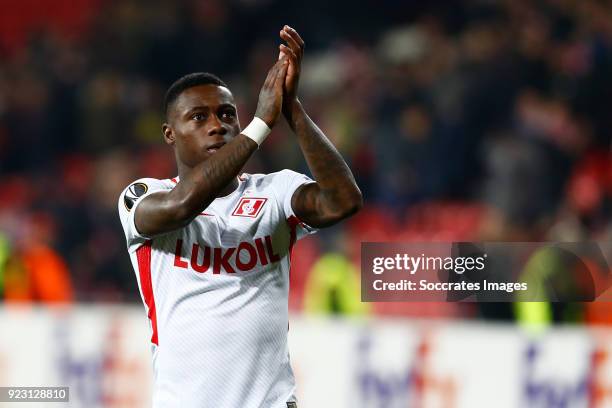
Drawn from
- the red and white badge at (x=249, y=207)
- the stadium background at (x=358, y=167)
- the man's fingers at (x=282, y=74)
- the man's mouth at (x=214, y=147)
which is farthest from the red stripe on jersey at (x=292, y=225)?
the stadium background at (x=358, y=167)

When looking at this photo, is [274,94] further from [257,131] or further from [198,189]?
[198,189]

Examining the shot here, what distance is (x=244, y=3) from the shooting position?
35.1ft

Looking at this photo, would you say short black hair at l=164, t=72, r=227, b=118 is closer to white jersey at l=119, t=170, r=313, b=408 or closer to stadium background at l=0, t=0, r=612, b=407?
white jersey at l=119, t=170, r=313, b=408

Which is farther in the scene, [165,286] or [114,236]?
[114,236]

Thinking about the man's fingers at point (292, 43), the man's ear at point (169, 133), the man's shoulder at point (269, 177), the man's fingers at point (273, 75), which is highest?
the man's fingers at point (292, 43)

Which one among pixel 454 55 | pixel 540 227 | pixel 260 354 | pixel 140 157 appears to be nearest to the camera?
pixel 260 354

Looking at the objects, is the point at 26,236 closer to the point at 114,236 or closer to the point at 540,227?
the point at 114,236

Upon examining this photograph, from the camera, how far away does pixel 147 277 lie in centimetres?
332

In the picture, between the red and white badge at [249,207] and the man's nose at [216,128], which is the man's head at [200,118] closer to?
the man's nose at [216,128]

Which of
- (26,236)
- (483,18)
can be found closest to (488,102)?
(483,18)

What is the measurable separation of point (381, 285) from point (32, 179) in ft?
21.3

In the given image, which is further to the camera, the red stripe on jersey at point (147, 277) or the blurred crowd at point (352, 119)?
the blurred crowd at point (352, 119)

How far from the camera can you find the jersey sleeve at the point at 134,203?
321cm

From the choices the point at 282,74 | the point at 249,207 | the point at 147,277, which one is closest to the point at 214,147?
the point at 249,207
